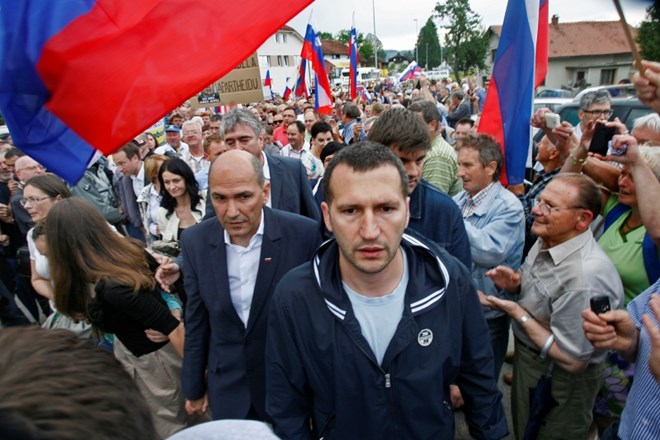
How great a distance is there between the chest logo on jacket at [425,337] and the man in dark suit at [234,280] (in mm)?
934

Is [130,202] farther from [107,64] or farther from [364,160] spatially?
[364,160]

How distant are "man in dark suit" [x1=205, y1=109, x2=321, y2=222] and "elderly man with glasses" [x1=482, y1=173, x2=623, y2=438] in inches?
65.1

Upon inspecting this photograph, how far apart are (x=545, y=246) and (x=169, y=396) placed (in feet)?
8.21

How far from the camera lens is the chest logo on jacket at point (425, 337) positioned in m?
1.67

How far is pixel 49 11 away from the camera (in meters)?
1.96

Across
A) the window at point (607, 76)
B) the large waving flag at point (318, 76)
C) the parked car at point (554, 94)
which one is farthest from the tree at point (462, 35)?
the large waving flag at point (318, 76)

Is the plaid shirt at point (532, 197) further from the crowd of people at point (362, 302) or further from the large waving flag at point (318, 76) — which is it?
the large waving flag at point (318, 76)

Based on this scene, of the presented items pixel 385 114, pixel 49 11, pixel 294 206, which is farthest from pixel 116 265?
pixel 385 114

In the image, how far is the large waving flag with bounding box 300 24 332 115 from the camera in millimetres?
8633

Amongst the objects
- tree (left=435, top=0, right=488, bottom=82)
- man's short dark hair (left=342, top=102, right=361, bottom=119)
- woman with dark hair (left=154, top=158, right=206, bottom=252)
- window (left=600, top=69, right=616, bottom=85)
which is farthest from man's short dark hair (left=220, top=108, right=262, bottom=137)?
tree (left=435, top=0, right=488, bottom=82)

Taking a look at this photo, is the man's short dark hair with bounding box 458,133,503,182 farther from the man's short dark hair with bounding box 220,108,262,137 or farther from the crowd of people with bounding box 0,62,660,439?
the man's short dark hair with bounding box 220,108,262,137

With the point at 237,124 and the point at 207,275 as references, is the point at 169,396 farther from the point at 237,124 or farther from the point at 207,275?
the point at 237,124

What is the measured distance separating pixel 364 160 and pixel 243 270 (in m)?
1.05

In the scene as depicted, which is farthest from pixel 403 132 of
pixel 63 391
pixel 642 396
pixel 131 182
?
pixel 131 182
